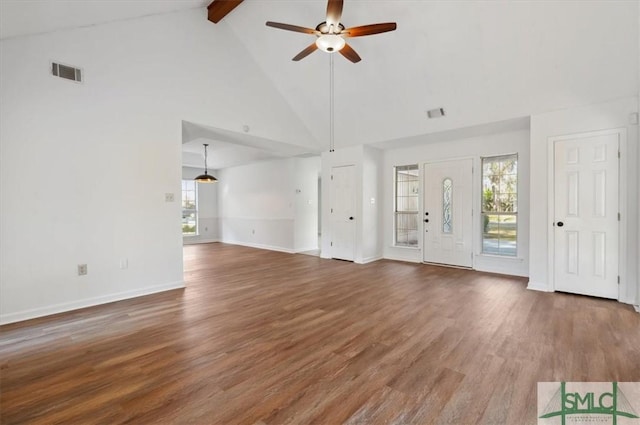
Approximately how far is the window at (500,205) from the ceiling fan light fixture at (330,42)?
3799mm

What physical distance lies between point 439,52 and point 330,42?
1763mm

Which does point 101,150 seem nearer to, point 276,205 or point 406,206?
point 276,205

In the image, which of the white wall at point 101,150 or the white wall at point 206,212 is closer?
the white wall at point 101,150

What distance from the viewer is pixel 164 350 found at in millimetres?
→ 2551

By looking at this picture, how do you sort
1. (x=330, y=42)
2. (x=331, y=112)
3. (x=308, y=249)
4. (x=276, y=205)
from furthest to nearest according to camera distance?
1. (x=276, y=205)
2. (x=308, y=249)
3. (x=331, y=112)
4. (x=330, y=42)

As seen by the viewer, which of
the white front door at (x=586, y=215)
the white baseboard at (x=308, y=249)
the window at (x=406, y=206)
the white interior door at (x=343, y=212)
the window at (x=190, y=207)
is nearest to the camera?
the white front door at (x=586, y=215)

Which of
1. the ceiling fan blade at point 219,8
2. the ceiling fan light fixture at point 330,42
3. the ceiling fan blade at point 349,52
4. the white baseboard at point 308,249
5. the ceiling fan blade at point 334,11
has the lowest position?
the white baseboard at point 308,249

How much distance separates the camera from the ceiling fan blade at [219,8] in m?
4.19

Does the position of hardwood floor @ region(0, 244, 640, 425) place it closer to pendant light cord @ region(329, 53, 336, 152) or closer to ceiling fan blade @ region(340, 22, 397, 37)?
ceiling fan blade @ region(340, 22, 397, 37)

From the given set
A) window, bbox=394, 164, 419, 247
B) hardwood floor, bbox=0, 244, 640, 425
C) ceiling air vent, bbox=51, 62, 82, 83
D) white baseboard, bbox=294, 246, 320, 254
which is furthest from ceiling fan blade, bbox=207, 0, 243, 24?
white baseboard, bbox=294, 246, 320, 254

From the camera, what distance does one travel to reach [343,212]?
22.7ft

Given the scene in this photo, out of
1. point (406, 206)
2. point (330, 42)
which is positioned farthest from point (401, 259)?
point (330, 42)

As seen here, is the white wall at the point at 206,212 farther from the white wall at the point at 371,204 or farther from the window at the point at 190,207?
the white wall at the point at 371,204

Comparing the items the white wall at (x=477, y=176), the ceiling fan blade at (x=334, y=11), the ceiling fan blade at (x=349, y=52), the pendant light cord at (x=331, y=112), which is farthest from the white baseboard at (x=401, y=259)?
the ceiling fan blade at (x=334, y=11)
